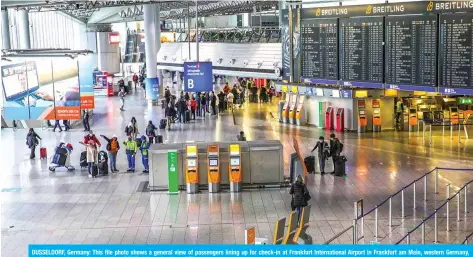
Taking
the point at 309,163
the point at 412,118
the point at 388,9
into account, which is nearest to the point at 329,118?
the point at 412,118

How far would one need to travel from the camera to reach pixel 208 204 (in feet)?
64.1

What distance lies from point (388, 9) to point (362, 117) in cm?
633

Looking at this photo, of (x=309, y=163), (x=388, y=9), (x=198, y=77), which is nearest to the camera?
(x=309, y=163)

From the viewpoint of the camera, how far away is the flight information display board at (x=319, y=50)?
30.3 meters

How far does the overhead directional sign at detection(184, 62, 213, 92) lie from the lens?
34562 millimetres

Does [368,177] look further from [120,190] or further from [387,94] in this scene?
[387,94]

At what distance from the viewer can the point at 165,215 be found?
18.4 metres

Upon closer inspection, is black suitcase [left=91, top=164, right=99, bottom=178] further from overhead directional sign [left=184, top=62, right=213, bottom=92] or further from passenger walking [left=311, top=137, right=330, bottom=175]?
overhead directional sign [left=184, top=62, right=213, bottom=92]

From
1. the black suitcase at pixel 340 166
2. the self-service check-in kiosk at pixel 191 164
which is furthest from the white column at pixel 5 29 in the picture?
the black suitcase at pixel 340 166

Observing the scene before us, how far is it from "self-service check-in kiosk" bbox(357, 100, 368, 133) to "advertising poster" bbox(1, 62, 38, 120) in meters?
12.4

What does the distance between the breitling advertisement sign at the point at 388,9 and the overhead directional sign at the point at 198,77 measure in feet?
16.3

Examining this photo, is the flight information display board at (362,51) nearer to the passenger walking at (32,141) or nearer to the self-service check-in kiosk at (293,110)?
the self-service check-in kiosk at (293,110)

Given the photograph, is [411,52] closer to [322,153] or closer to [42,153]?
[322,153]

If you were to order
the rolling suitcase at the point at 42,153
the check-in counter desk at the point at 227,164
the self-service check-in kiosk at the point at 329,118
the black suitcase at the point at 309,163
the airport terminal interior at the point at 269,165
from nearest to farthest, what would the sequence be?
the airport terminal interior at the point at 269,165
the check-in counter desk at the point at 227,164
the black suitcase at the point at 309,163
the rolling suitcase at the point at 42,153
the self-service check-in kiosk at the point at 329,118
